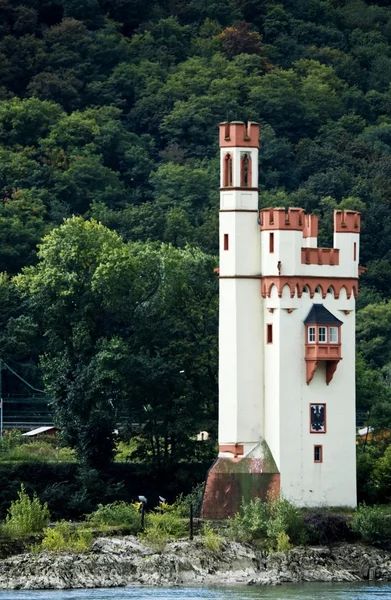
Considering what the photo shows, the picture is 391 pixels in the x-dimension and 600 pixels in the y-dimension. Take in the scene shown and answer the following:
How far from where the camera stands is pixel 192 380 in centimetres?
9519

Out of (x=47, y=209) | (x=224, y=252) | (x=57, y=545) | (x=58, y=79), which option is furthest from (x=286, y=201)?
(x=57, y=545)

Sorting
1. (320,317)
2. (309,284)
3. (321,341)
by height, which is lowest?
(321,341)

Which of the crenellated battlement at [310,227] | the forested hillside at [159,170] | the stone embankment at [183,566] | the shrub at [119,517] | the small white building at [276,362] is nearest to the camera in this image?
the stone embankment at [183,566]

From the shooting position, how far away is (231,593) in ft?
253

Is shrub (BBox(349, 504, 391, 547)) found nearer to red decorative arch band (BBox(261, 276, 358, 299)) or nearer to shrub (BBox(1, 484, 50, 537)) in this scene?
red decorative arch band (BBox(261, 276, 358, 299))

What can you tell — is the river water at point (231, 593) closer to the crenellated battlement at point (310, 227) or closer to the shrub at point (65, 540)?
the shrub at point (65, 540)

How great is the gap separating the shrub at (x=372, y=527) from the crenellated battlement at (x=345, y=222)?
995cm

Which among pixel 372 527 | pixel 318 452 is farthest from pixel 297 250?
pixel 372 527

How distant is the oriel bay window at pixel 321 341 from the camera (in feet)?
283

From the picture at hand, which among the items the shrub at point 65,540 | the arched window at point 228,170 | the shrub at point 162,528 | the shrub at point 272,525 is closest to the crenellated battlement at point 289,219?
the arched window at point 228,170

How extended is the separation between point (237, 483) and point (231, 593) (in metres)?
9.24

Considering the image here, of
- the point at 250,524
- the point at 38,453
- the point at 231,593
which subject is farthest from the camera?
the point at 38,453

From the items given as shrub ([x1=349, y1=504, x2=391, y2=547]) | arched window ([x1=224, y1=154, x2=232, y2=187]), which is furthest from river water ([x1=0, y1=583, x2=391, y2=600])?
arched window ([x1=224, y1=154, x2=232, y2=187])

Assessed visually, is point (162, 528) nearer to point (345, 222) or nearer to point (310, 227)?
point (310, 227)
